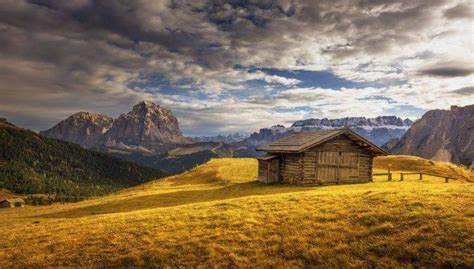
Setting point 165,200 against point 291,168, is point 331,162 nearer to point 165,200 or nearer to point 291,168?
point 291,168

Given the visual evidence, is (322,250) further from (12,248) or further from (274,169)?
(274,169)

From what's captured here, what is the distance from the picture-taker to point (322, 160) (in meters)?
40.6

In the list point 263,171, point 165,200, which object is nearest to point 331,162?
point 263,171

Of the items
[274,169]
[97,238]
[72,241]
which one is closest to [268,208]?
[97,238]

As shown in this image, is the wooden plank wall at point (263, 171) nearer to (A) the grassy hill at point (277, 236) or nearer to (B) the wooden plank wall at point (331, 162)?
(B) the wooden plank wall at point (331, 162)

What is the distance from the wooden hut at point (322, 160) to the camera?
39.7 m

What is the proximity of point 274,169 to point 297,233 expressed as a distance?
26.4m

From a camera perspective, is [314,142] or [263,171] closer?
[314,142]

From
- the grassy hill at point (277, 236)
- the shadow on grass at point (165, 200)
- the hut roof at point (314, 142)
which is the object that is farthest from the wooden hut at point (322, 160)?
the grassy hill at point (277, 236)

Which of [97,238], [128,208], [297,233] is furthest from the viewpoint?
[128,208]

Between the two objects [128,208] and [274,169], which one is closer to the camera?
[128,208]

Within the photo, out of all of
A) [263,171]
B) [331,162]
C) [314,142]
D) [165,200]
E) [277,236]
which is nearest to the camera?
[277,236]

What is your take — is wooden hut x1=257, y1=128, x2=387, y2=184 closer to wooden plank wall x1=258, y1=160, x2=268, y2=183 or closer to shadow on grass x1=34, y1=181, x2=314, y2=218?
wooden plank wall x1=258, y1=160, x2=268, y2=183

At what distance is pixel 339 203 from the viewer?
20.3 m
